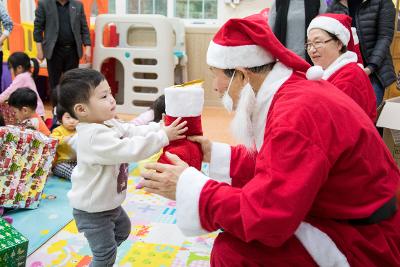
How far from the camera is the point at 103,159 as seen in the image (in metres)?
1.40

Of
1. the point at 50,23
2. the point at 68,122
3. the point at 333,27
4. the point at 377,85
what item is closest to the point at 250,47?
the point at 333,27

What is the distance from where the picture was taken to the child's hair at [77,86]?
1446 mm

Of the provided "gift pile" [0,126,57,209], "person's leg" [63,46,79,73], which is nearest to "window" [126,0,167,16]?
"person's leg" [63,46,79,73]

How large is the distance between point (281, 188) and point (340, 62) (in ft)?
5.01

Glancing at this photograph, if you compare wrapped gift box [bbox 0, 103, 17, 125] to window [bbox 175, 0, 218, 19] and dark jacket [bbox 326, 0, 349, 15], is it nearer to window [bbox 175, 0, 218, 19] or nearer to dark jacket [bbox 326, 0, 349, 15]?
dark jacket [bbox 326, 0, 349, 15]

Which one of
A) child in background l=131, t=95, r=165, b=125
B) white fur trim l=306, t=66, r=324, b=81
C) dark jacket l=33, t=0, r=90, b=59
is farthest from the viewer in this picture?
dark jacket l=33, t=0, r=90, b=59

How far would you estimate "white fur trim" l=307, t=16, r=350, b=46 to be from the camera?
225cm

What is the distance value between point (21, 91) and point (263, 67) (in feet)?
7.39

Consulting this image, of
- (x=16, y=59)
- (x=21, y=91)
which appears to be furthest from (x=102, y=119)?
(x=16, y=59)

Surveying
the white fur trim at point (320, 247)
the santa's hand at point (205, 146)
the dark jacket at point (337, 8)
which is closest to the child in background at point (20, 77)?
the dark jacket at point (337, 8)

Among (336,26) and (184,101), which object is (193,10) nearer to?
(336,26)

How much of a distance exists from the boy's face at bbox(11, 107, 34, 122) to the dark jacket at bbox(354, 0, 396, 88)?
2282mm

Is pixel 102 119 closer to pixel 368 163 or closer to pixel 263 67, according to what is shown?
→ pixel 263 67

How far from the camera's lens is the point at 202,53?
5.36m
